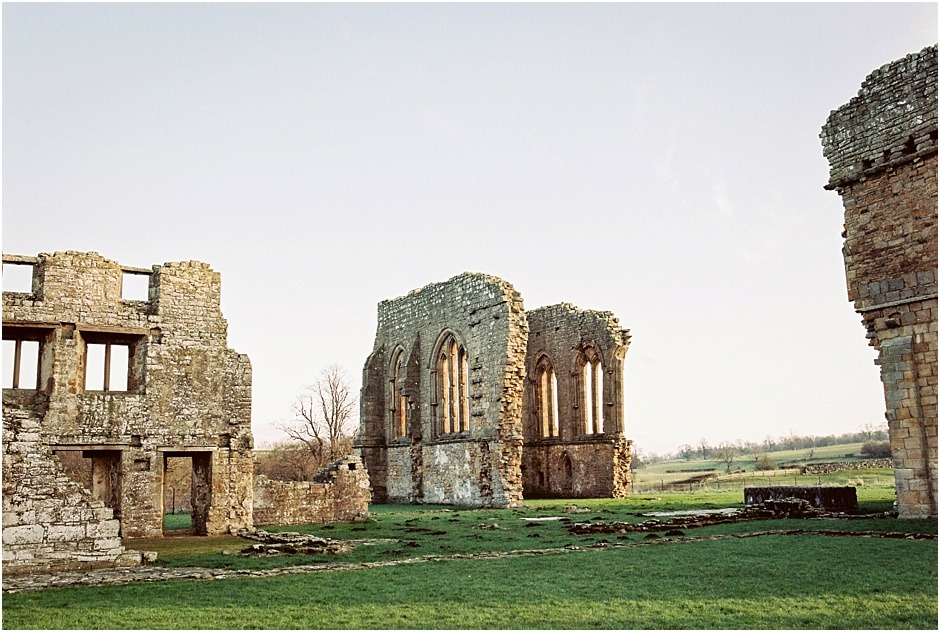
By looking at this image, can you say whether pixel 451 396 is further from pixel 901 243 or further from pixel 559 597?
pixel 559 597

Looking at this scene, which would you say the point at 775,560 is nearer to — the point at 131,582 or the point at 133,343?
the point at 131,582

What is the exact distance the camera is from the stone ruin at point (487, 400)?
28031 millimetres

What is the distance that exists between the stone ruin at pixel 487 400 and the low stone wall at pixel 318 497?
6408 mm

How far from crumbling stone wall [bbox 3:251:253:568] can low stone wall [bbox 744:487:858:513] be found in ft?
38.8

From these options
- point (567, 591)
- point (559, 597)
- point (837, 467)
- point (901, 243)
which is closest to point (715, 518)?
point (901, 243)

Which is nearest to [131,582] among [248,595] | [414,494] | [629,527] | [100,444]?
[248,595]

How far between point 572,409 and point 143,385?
65.9 ft

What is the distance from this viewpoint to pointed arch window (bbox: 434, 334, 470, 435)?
104 feet

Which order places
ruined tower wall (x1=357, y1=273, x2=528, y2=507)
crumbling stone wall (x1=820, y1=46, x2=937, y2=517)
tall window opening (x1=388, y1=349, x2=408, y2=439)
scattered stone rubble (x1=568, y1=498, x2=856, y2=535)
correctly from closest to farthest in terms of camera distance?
crumbling stone wall (x1=820, y1=46, x2=937, y2=517)
scattered stone rubble (x1=568, y1=498, x2=856, y2=535)
ruined tower wall (x1=357, y1=273, x2=528, y2=507)
tall window opening (x1=388, y1=349, x2=408, y2=439)

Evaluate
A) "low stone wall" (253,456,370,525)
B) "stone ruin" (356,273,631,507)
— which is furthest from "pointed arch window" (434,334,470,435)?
"low stone wall" (253,456,370,525)

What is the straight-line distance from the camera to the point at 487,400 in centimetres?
2839

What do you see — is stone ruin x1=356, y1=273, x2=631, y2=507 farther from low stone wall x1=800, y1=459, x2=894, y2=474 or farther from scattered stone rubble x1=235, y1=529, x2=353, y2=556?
low stone wall x1=800, y1=459, x2=894, y2=474

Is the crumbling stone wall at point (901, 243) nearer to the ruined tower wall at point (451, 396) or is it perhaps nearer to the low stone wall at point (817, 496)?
the low stone wall at point (817, 496)

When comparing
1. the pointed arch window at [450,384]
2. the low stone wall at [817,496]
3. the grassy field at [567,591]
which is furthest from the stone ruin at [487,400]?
the grassy field at [567,591]
